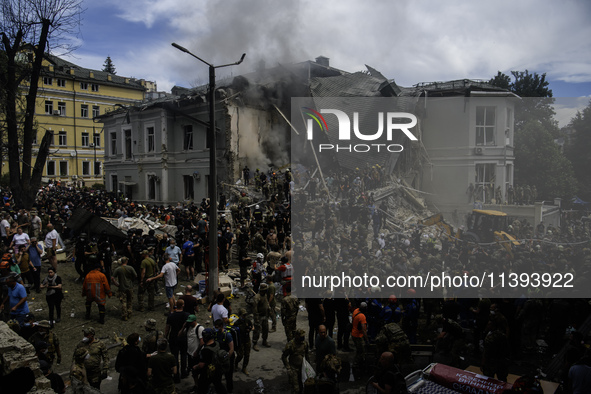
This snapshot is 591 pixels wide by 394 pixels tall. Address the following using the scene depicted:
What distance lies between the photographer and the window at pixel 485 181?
37.1 feet

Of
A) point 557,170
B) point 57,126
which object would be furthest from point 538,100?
point 57,126

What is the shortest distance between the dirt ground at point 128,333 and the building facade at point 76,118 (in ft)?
132

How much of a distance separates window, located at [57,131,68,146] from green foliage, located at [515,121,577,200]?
50.7 metres

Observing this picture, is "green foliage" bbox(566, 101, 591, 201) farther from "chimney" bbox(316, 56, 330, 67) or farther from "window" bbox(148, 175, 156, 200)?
"window" bbox(148, 175, 156, 200)

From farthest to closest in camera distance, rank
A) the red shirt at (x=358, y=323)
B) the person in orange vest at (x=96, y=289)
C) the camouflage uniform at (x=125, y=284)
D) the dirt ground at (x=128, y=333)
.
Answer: the camouflage uniform at (x=125, y=284) < the person in orange vest at (x=96, y=289) < the red shirt at (x=358, y=323) < the dirt ground at (x=128, y=333)

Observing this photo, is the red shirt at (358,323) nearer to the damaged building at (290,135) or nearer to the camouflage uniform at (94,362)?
the camouflage uniform at (94,362)

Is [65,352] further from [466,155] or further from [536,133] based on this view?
[536,133]

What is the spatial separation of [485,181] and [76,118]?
50.6 m

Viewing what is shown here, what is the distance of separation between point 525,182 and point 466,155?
177cm

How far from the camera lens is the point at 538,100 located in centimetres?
1139

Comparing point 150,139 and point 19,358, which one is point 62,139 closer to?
point 150,139

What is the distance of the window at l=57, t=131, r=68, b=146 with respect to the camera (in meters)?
48.2

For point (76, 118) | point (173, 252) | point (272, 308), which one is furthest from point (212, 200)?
point (76, 118)

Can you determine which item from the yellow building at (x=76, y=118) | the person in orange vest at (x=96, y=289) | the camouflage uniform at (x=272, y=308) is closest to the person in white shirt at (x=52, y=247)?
the person in orange vest at (x=96, y=289)
